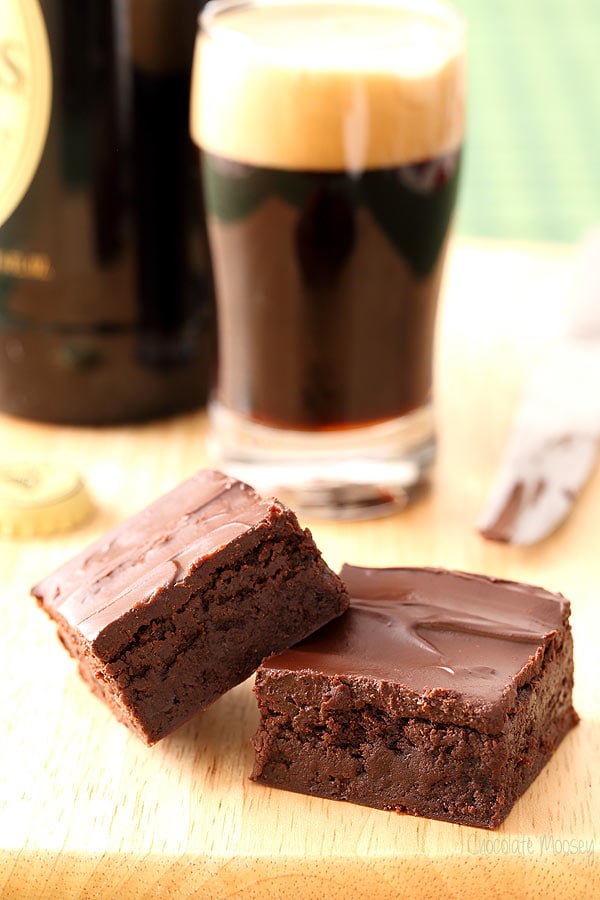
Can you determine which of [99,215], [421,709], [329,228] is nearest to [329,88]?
[329,228]

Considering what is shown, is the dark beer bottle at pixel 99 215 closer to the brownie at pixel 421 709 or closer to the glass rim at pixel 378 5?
the glass rim at pixel 378 5

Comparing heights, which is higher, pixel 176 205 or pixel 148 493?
pixel 176 205

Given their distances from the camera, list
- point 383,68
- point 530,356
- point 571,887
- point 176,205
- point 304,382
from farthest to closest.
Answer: point 530,356 < point 176,205 < point 304,382 < point 383,68 < point 571,887

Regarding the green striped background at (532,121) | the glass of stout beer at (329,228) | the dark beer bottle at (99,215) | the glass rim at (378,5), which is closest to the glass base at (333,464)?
the glass of stout beer at (329,228)

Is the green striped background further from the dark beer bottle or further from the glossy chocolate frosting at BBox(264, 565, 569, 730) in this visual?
the glossy chocolate frosting at BBox(264, 565, 569, 730)

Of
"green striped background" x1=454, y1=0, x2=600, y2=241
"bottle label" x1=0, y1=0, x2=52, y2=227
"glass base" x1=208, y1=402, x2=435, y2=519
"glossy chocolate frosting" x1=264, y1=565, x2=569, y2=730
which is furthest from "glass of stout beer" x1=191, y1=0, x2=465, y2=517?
"green striped background" x1=454, y1=0, x2=600, y2=241

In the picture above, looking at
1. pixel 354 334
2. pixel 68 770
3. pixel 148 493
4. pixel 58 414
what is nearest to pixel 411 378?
pixel 354 334

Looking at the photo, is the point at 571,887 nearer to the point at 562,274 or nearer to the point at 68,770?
the point at 68,770
